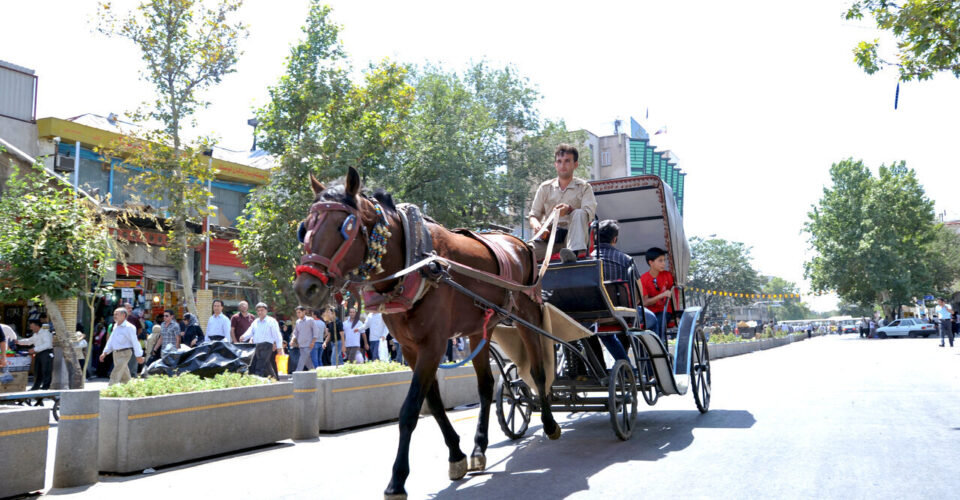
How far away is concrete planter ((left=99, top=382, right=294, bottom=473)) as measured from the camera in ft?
22.5

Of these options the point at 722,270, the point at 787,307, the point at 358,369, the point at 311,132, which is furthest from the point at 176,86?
the point at 787,307

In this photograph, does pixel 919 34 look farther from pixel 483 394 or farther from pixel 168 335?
pixel 168 335

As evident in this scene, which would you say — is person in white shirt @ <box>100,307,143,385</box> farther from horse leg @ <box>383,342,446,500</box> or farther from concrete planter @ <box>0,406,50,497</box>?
horse leg @ <box>383,342,446,500</box>

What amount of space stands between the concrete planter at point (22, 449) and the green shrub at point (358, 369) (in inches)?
159

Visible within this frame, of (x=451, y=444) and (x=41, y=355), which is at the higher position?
(x=41, y=355)

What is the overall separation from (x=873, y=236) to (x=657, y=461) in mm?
59763

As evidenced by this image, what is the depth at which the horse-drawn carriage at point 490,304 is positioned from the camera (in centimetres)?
490

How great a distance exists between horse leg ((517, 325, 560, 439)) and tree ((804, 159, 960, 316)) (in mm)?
58800

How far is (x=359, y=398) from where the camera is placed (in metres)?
9.99

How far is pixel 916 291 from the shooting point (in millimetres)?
58812

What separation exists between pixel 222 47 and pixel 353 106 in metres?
4.10

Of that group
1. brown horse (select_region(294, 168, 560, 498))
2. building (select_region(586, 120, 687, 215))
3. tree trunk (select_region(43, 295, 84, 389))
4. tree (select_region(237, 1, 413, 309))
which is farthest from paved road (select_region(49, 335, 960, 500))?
building (select_region(586, 120, 687, 215))

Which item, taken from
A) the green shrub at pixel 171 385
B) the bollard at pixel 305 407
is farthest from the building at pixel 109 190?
the green shrub at pixel 171 385

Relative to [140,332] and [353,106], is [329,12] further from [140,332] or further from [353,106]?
[140,332]
